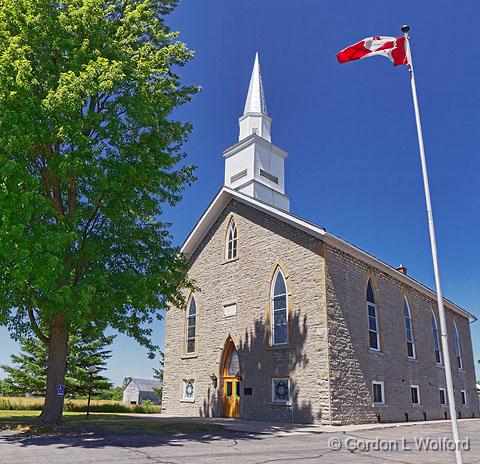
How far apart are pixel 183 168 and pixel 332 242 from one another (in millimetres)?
6673

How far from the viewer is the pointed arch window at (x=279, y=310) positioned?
19.5m

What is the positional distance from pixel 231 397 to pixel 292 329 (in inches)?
187

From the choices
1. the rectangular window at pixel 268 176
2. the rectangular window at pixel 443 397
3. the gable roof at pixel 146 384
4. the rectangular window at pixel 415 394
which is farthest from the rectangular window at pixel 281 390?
the gable roof at pixel 146 384

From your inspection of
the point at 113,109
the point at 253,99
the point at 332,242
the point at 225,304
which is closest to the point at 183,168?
the point at 113,109

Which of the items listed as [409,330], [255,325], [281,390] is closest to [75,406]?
[255,325]

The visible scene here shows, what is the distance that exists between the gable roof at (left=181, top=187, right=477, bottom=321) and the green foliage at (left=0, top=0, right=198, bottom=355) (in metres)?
4.70

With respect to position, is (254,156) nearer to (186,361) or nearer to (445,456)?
(186,361)

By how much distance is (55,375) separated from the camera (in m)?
13.9

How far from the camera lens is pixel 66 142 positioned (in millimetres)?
13203

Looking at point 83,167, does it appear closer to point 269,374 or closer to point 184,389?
point 269,374

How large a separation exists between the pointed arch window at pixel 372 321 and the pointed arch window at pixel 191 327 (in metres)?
8.73

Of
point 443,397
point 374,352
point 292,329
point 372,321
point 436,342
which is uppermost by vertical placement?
point 372,321

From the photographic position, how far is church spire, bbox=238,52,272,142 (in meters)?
30.7

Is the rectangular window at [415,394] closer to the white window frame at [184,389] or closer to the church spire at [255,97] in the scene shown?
the white window frame at [184,389]
